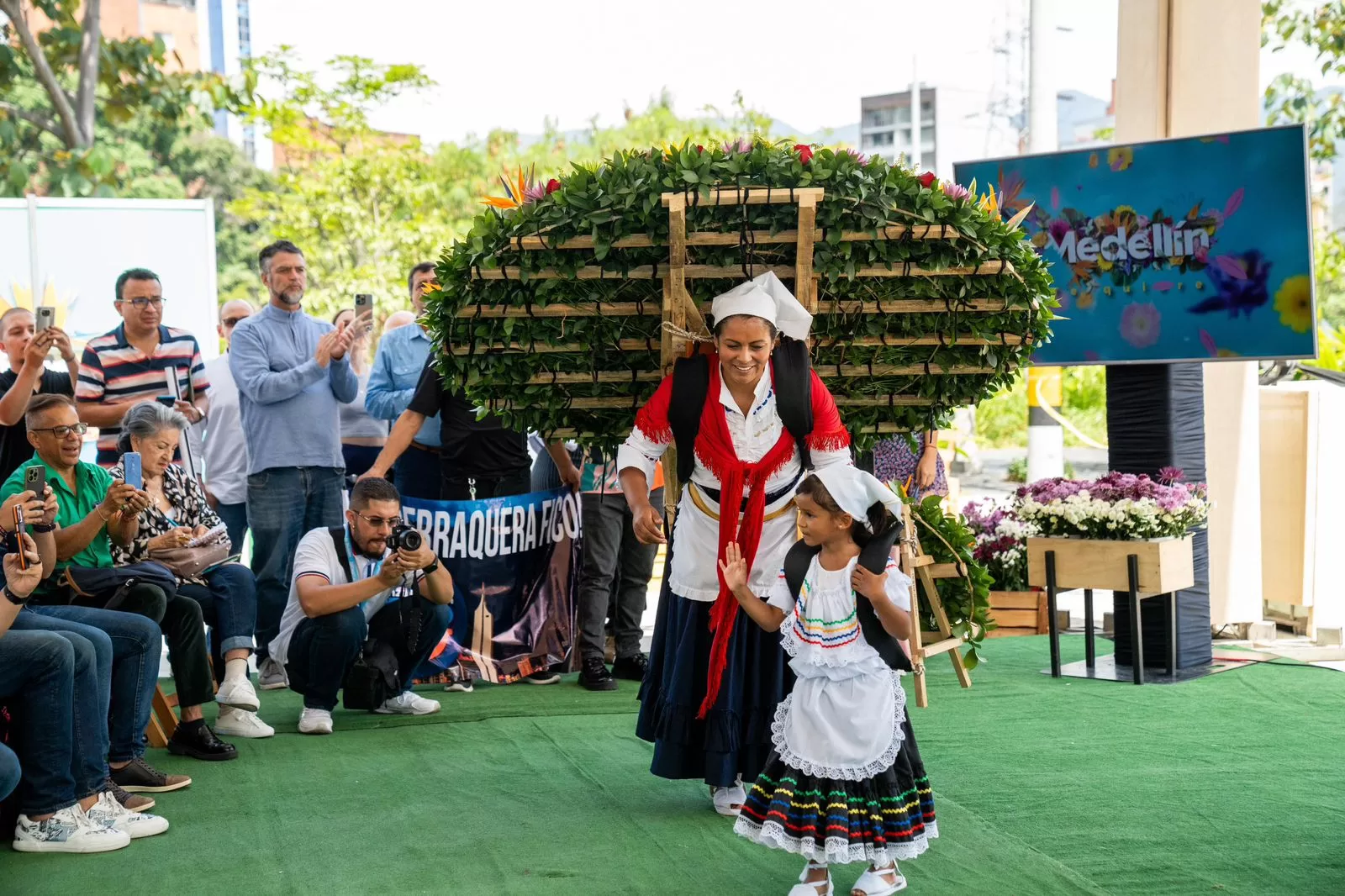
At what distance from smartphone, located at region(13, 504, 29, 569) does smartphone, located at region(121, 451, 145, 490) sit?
0.95m

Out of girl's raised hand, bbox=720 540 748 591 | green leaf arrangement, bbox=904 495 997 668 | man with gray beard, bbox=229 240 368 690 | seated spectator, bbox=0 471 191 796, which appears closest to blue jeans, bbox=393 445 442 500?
man with gray beard, bbox=229 240 368 690

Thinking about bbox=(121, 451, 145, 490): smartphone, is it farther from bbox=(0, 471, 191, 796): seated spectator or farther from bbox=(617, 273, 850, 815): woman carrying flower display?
bbox=(617, 273, 850, 815): woman carrying flower display

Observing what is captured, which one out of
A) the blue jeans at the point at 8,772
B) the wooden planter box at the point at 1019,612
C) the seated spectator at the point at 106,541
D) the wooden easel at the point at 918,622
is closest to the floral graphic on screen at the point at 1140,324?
the wooden planter box at the point at 1019,612

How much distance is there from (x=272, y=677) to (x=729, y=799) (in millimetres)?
2958

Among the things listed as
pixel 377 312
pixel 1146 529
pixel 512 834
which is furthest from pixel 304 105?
pixel 512 834

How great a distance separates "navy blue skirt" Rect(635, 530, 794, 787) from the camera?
433 centimetres

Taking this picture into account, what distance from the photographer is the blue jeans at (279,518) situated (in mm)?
6559

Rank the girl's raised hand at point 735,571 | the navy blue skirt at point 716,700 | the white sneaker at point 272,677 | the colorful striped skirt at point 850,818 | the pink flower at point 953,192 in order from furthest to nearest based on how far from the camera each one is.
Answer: the white sneaker at point 272,677 < the navy blue skirt at point 716,700 < the pink flower at point 953,192 < the girl's raised hand at point 735,571 < the colorful striped skirt at point 850,818

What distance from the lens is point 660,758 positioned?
444cm

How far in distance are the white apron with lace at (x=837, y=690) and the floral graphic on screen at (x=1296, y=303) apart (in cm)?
370

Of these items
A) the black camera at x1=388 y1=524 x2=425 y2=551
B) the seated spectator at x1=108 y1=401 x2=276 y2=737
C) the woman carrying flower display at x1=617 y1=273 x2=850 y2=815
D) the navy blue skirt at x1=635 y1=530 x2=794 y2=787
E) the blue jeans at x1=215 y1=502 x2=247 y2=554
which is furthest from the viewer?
the blue jeans at x1=215 y1=502 x2=247 y2=554

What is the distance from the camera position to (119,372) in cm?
633

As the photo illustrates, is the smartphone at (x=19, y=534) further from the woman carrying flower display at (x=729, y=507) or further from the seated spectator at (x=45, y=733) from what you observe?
the woman carrying flower display at (x=729, y=507)

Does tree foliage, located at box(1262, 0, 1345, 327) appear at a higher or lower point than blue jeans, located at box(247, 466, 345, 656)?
higher
